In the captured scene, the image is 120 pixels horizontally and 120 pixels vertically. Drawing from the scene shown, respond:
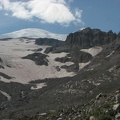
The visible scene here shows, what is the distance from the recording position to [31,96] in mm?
195875

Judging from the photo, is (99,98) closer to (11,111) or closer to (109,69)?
(11,111)

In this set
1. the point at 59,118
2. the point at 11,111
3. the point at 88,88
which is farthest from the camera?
the point at 88,88

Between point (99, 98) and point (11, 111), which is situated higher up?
point (99, 98)

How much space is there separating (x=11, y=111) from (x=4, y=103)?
99.3 feet

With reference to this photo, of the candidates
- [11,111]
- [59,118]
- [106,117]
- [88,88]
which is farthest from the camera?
[88,88]

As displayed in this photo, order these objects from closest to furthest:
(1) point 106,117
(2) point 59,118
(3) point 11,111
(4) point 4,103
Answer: (1) point 106,117 < (2) point 59,118 < (3) point 11,111 < (4) point 4,103

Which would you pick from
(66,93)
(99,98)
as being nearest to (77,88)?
(66,93)

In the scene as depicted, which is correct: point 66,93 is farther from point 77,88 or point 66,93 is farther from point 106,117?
point 106,117

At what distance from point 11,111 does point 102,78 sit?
4862 centimetres

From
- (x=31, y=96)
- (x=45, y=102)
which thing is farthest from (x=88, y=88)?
(x=31, y=96)

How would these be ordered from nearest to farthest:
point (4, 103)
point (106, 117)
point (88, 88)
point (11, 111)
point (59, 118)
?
point (106, 117), point (59, 118), point (11, 111), point (88, 88), point (4, 103)

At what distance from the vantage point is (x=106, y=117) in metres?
30.0

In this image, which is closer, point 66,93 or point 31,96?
point 66,93

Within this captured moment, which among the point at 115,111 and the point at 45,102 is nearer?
the point at 115,111
